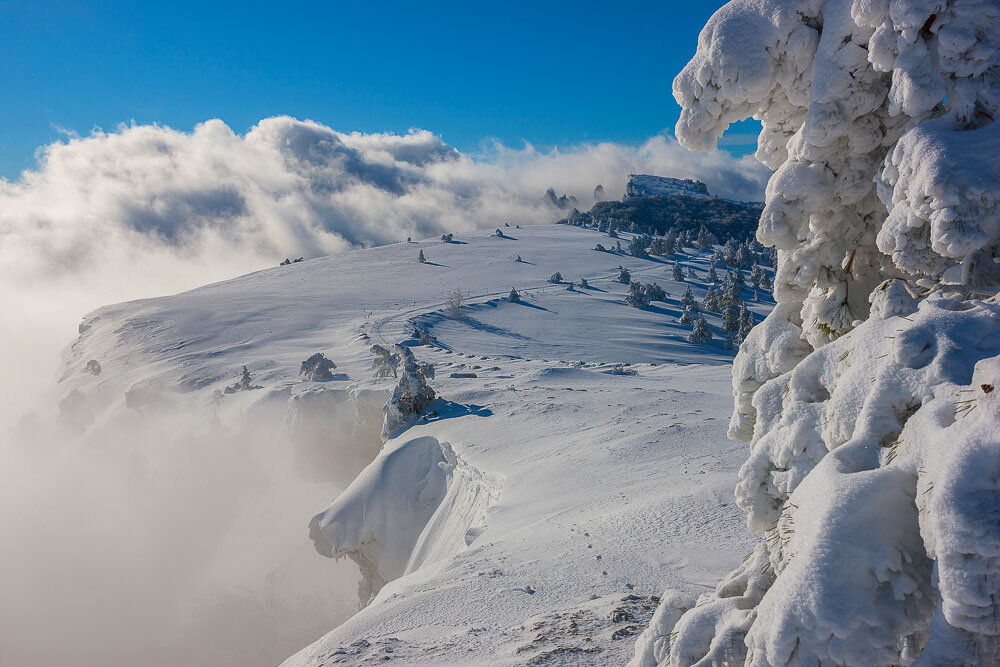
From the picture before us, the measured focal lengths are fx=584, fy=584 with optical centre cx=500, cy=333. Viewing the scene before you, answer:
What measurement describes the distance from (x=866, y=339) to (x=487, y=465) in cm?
1458

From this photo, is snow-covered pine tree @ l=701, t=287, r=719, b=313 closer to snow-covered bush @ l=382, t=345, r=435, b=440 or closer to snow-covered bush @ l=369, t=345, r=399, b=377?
snow-covered bush @ l=369, t=345, r=399, b=377

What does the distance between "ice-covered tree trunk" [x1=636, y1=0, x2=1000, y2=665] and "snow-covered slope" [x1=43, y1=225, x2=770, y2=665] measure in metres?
3.80

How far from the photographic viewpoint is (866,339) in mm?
3324

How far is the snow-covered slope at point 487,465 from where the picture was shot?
7.95 m

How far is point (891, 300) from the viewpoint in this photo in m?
3.27

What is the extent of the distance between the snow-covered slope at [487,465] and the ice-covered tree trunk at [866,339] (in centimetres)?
380

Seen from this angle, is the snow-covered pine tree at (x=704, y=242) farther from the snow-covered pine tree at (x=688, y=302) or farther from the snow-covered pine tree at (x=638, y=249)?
the snow-covered pine tree at (x=688, y=302)

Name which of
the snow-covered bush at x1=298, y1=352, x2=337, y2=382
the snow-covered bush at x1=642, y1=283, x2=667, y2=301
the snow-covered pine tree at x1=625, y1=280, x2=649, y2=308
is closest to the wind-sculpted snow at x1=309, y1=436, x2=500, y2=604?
the snow-covered bush at x1=298, y1=352, x2=337, y2=382

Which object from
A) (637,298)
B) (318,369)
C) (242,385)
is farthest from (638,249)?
(242,385)

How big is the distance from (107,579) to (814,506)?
131 ft

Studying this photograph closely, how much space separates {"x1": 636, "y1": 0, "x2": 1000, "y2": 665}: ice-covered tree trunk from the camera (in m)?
2.54

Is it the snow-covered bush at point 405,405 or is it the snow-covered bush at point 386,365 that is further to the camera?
the snow-covered bush at point 386,365

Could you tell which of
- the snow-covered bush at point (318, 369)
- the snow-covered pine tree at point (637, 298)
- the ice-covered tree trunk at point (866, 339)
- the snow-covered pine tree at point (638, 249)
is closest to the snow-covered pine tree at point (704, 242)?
the snow-covered pine tree at point (638, 249)

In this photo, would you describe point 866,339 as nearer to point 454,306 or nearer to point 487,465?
point 487,465
